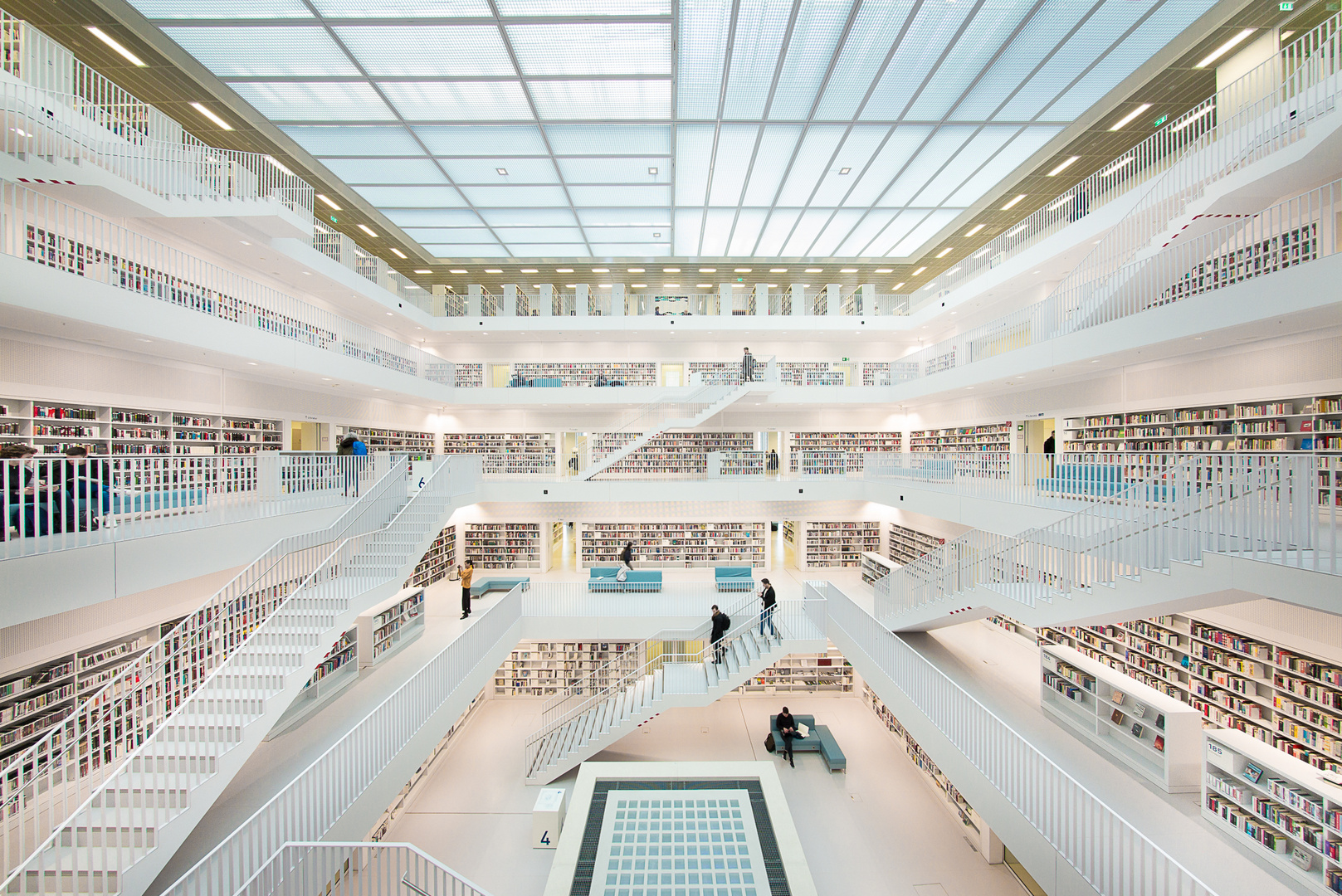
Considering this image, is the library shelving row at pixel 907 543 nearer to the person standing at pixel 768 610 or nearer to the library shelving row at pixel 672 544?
the library shelving row at pixel 672 544

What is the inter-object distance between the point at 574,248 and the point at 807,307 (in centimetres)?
642

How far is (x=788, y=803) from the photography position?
28.8 ft

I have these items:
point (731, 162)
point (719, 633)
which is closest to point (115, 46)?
point (731, 162)

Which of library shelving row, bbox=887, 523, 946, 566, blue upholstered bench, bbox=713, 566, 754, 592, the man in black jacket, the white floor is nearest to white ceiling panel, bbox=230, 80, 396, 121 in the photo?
the man in black jacket

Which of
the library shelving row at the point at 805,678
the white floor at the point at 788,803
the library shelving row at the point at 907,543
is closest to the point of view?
the white floor at the point at 788,803

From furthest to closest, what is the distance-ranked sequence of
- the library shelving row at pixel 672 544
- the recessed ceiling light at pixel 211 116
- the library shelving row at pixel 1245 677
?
the library shelving row at pixel 672 544 → the recessed ceiling light at pixel 211 116 → the library shelving row at pixel 1245 677

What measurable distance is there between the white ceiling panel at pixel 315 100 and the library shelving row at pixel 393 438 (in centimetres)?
602

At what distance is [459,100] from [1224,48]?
34.3 ft

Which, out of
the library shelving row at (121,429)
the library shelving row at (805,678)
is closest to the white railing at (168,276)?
the library shelving row at (121,429)

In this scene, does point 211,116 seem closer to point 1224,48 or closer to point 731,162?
point 731,162

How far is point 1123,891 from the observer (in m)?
3.77

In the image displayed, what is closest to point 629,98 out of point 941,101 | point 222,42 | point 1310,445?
point 941,101

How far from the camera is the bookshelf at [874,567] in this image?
12281 millimetres

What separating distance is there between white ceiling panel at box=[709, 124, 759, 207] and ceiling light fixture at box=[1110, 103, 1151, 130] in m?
5.69
